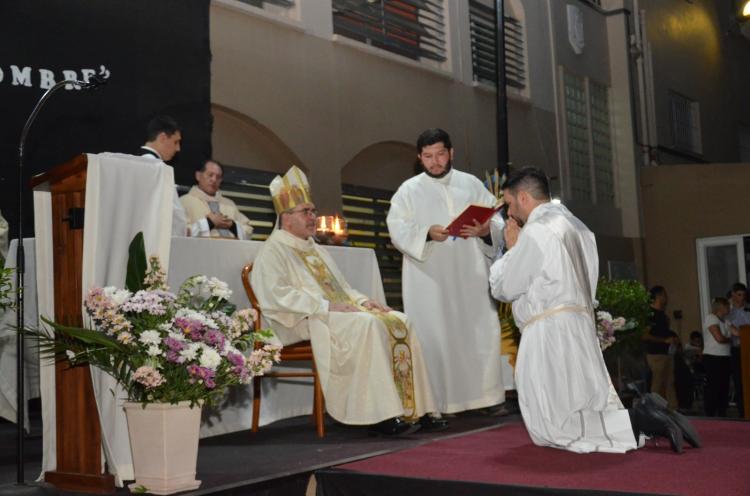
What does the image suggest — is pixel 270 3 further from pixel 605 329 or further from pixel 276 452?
pixel 276 452

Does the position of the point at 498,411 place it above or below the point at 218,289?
below

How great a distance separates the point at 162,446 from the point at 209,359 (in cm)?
35

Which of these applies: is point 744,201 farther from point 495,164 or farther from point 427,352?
point 427,352

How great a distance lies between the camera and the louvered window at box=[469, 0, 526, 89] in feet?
37.7

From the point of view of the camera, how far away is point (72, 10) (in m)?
6.58

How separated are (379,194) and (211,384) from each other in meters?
6.60

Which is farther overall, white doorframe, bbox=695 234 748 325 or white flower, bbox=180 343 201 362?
white doorframe, bbox=695 234 748 325

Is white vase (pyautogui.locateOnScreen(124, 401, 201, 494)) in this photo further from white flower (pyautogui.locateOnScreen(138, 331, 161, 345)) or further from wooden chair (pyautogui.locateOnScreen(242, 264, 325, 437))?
wooden chair (pyautogui.locateOnScreen(242, 264, 325, 437))

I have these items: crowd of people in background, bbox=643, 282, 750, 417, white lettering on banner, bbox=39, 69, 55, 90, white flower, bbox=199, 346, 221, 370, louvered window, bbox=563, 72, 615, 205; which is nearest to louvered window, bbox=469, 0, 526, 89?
louvered window, bbox=563, 72, 615, 205

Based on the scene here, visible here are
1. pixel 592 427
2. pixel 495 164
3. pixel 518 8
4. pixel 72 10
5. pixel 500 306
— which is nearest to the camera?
pixel 592 427

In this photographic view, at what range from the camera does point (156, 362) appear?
12.0ft

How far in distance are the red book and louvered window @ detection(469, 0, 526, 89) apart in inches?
226

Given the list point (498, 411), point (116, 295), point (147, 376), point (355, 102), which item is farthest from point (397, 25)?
point (147, 376)

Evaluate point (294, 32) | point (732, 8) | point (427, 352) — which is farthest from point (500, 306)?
point (732, 8)
